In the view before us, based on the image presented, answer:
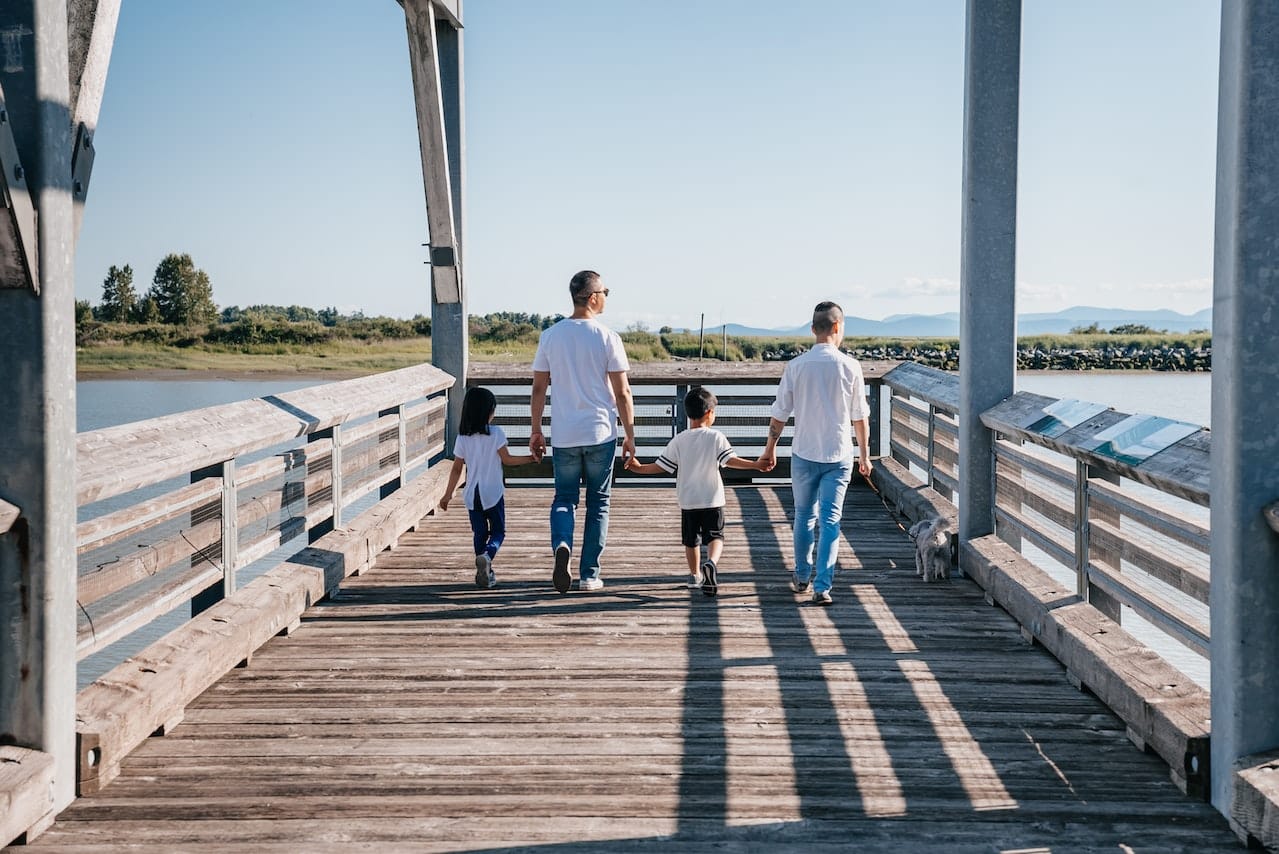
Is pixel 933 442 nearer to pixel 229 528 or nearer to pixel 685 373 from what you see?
pixel 685 373

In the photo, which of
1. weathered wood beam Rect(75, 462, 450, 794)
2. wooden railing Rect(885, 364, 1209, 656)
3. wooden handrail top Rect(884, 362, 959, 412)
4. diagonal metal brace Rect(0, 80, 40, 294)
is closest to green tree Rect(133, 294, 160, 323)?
wooden handrail top Rect(884, 362, 959, 412)

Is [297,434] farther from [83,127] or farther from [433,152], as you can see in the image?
[433,152]

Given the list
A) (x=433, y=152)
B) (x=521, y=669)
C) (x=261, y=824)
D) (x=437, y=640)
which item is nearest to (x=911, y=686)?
(x=521, y=669)

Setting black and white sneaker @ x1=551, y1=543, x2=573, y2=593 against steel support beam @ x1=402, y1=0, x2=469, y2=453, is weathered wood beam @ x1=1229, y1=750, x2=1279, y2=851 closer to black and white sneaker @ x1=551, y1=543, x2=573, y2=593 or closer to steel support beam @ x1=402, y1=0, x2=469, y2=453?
black and white sneaker @ x1=551, y1=543, x2=573, y2=593

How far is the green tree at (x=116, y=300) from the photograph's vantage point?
64.8 metres

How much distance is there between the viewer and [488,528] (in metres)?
6.17

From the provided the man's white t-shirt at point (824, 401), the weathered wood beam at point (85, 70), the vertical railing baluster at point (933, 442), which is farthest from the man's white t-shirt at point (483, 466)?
the vertical railing baluster at point (933, 442)

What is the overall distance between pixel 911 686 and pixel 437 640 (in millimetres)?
1915

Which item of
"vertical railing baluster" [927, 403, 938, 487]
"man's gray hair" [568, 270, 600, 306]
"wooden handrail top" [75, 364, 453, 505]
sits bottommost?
"vertical railing baluster" [927, 403, 938, 487]

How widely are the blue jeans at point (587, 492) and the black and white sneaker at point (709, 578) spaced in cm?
54

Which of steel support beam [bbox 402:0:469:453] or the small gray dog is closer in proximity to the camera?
the small gray dog

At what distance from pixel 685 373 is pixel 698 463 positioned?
4.62m

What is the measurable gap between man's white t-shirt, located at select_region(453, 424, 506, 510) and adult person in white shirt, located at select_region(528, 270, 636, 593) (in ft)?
0.83

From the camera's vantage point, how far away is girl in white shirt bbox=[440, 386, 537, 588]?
6008 mm
